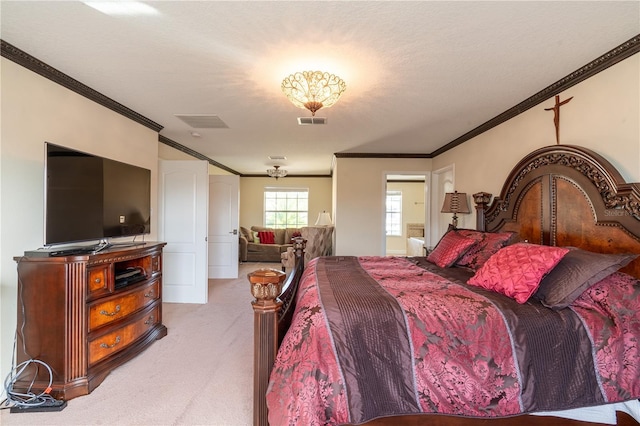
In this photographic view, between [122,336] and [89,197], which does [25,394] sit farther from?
[89,197]

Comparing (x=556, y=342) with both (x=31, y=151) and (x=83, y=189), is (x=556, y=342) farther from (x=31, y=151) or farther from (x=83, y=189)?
(x=31, y=151)

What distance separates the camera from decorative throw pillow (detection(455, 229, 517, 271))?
2568 mm


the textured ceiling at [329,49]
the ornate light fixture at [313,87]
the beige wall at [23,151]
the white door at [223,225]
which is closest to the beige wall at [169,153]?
the white door at [223,225]

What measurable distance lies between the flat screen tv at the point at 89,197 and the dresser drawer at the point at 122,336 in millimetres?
780

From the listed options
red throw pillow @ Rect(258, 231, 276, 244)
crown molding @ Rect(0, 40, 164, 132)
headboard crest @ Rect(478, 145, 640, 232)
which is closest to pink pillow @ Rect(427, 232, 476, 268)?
headboard crest @ Rect(478, 145, 640, 232)

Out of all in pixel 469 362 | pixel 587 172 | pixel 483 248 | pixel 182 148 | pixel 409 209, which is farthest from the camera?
pixel 409 209

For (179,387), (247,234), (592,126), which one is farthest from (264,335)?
(247,234)

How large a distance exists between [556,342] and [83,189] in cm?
329

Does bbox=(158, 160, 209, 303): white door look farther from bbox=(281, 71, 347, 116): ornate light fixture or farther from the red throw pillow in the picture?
the red throw pillow

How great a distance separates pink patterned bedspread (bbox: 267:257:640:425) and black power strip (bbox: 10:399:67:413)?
161 cm

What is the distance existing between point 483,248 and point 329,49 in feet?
6.92

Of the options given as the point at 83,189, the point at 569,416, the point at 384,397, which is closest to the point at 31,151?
the point at 83,189

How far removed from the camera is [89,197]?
2.42 m

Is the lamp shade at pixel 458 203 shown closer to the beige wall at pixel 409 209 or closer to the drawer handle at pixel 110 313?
the drawer handle at pixel 110 313
